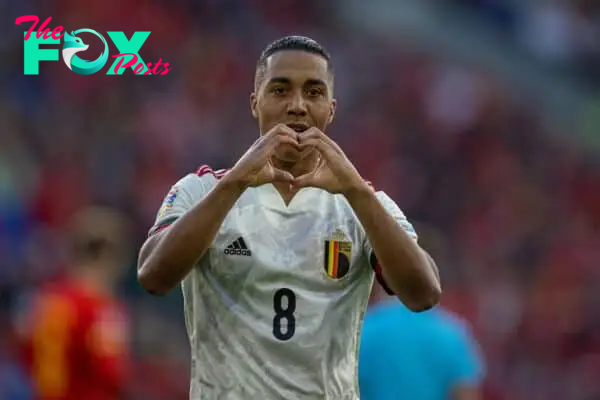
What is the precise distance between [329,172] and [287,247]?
0.30 metres

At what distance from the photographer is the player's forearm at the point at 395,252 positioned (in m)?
3.52

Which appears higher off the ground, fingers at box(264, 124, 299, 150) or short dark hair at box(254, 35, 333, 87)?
short dark hair at box(254, 35, 333, 87)

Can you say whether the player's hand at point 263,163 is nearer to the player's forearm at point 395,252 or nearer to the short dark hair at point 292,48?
the player's forearm at point 395,252

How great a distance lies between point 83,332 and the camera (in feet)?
22.6

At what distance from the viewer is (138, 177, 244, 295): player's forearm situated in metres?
3.46

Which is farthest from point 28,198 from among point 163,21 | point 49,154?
point 163,21

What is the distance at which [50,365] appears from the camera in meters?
7.04

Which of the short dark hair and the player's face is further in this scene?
the short dark hair

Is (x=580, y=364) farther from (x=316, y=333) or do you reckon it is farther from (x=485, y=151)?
(x=316, y=333)

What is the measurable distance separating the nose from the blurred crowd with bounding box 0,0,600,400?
565cm

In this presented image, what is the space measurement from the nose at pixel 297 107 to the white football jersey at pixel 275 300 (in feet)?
0.96
